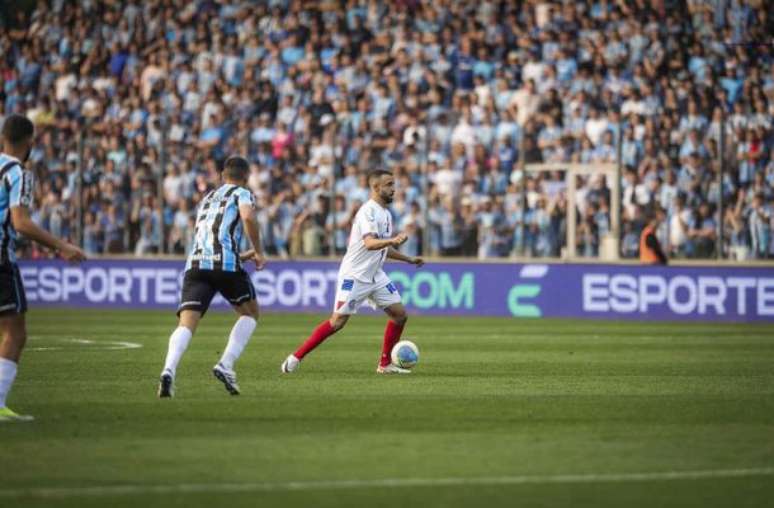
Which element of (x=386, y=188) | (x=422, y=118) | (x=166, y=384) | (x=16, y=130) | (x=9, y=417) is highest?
(x=422, y=118)

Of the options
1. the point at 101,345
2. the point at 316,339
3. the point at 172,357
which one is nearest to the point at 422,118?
the point at 101,345

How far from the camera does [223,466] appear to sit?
919 cm

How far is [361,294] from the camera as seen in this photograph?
16172 millimetres

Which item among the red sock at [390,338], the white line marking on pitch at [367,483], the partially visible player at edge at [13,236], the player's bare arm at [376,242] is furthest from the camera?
the red sock at [390,338]

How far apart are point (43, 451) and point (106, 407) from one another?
2.74m

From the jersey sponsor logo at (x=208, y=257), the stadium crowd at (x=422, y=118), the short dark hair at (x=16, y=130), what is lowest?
the jersey sponsor logo at (x=208, y=257)

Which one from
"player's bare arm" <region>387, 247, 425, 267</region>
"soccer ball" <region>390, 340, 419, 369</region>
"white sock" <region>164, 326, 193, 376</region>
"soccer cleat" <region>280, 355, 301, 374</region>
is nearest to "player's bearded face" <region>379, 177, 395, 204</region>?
"player's bare arm" <region>387, 247, 425, 267</region>

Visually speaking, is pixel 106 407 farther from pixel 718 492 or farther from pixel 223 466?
pixel 718 492

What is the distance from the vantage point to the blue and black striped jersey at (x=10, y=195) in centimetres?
1110

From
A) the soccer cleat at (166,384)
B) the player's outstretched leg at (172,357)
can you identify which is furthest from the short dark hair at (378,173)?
the soccer cleat at (166,384)

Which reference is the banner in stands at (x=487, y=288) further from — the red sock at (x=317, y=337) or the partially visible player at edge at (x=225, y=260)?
the partially visible player at edge at (x=225, y=260)

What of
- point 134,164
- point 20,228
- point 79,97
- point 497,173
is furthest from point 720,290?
point 20,228

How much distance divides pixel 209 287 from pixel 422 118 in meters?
16.8

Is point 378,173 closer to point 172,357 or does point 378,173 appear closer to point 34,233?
point 172,357
